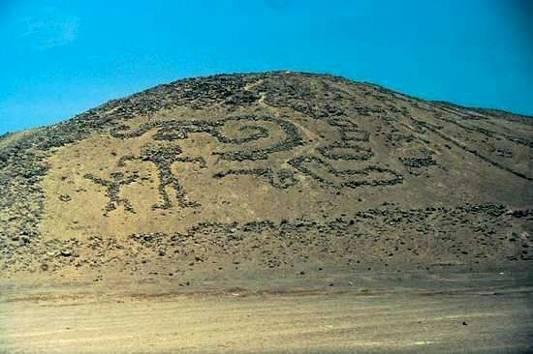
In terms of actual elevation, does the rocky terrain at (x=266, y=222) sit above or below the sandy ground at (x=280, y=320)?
above

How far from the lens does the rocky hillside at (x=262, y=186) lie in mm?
39500

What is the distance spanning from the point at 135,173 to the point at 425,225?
17854mm

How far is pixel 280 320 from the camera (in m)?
21.6

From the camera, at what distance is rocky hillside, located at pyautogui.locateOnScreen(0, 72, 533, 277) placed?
1555 inches

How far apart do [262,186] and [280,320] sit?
24426 millimetres

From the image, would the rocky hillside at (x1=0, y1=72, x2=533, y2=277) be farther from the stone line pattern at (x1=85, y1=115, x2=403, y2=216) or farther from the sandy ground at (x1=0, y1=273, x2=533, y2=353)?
the sandy ground at (x1=0, y1=273, x2=533, y2=353)

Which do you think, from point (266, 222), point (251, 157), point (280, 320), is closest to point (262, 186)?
point (251, 157)

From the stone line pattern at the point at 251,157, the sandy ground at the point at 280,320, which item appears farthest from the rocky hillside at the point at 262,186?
the sandy ground at the point at 280,320

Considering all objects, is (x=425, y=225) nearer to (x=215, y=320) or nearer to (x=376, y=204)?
(x=376, y=204)

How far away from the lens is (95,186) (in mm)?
45344

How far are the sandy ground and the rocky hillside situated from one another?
603 centimetres

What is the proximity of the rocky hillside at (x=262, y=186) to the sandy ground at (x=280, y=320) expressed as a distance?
6025 millimetres

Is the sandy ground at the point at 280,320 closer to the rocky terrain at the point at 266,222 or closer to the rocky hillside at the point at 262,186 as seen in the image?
the rocky terrain at the point at 266,222

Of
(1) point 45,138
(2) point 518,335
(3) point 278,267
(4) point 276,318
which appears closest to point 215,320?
(4) point 276,318
